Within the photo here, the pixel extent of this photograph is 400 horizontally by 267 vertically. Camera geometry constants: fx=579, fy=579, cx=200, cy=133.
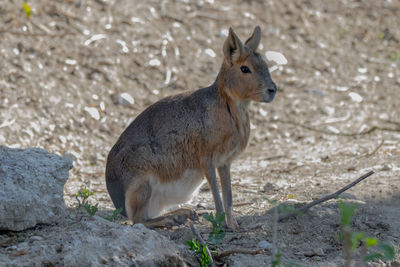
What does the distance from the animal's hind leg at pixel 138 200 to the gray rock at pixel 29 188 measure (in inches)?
32.5

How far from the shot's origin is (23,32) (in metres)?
7.87

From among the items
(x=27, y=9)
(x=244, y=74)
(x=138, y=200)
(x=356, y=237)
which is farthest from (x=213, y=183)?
(x=27, y=9)

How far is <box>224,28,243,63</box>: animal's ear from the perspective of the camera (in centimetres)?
459

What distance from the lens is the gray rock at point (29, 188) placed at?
11.4 ft

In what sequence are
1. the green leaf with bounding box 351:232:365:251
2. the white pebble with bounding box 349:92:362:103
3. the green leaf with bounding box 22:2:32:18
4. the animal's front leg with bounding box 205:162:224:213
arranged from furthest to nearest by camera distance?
the white pebble with bounding box 349:92:362:103 < the green leaf with bounding box 22:2:32:18 < the animal's front leg with bounding box 205:162:224:213 < the green leaf with bounding box 351:232:365:251

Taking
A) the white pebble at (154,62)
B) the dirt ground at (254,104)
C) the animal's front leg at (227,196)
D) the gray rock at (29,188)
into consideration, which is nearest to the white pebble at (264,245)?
the dirt ground at (254,104)

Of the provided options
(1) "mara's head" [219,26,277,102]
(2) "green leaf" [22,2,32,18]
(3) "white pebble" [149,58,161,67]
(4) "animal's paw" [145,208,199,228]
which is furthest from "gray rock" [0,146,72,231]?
(2) "green leaf" [22,2,32,18]

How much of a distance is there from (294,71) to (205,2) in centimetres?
200

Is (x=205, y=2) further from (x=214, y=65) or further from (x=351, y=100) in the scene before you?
(x=351, y=100)

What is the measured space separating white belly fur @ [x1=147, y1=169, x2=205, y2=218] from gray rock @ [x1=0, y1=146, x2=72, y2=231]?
1.01 metres

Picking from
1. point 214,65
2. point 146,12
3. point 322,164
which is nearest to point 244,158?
point 322,164

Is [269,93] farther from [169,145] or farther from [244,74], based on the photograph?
[169,145]

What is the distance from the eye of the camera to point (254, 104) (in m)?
7.95

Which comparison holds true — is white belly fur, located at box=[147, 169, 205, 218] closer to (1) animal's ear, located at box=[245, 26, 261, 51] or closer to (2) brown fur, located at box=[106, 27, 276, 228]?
(2) brown fur, located at box=[106, 27, 276, 228]
